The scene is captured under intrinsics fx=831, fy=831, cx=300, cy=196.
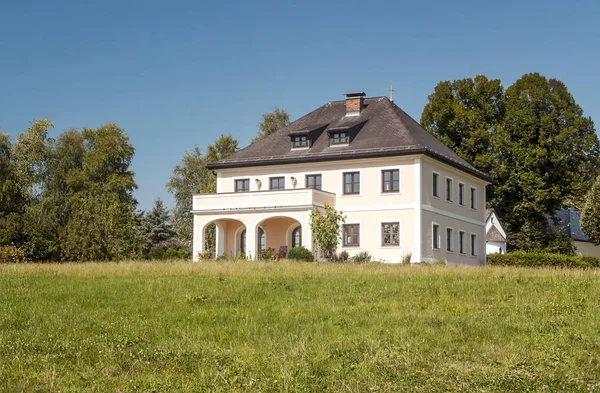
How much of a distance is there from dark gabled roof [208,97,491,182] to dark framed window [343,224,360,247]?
3.57 metres

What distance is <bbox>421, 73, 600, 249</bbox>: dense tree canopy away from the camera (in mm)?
52812

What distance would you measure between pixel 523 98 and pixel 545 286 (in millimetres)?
36621

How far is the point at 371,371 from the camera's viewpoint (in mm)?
10750

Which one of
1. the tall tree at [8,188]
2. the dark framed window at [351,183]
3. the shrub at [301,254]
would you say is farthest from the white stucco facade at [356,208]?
the tall tree at [8,188]

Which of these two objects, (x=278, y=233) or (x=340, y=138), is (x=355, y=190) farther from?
(x=278, y=233)

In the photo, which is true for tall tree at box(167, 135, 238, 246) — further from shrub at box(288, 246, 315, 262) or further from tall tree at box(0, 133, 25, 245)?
shrub at box(288, 246, 315, 262)

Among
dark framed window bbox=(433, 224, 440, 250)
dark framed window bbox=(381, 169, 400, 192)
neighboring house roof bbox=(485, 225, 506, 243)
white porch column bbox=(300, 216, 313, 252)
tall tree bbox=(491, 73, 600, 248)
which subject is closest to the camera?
white porch column bbox=(300, 216, 313, 252)

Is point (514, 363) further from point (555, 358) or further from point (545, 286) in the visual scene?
point (545, 286)

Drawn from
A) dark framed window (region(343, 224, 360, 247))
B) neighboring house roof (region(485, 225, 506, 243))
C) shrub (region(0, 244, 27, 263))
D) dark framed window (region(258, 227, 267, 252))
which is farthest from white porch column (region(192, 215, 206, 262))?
neighboring house roof (region(485, 225, 506, 243))

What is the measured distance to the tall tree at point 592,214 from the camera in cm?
4766

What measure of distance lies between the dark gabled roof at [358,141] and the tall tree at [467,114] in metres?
5.87

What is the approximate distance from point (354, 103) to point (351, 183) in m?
6.54

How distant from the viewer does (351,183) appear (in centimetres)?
4269

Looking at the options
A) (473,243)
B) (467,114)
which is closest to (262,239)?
(473,243)
